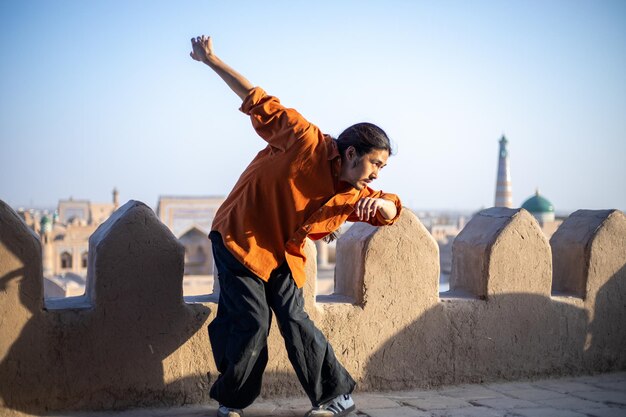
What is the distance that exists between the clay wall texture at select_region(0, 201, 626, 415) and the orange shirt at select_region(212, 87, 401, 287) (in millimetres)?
416

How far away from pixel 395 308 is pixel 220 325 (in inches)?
40.9

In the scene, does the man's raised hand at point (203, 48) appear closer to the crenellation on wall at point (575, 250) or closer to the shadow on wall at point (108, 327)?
the shadow on wall at point (108, 327)

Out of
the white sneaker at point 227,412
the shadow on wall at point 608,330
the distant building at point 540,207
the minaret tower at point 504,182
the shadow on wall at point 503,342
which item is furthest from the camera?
the minaret tower at point 504,182

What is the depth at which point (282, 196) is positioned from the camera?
2.91 m

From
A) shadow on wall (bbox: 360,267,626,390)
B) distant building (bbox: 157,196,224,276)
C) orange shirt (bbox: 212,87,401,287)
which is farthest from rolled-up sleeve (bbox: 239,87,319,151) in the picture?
distant building (bbox: 157,196,224,276)

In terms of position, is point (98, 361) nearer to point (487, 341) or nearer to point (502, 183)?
point (487, 341)

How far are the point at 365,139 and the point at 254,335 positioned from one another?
891 mm

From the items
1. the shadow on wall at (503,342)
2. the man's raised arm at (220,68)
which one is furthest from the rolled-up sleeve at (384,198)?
the shadow on wall at (503,342)

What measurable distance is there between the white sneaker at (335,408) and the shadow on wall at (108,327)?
575 mm

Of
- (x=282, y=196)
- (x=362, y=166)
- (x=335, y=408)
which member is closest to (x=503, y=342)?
(x=335, y=408)

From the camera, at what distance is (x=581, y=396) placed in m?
3.55

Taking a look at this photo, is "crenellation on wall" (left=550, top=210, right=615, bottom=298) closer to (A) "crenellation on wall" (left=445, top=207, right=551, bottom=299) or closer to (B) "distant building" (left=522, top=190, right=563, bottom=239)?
(A) "crenellation on wall" (left=445, top=207, right=551, bottom=299)

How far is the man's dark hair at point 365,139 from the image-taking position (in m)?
2.88

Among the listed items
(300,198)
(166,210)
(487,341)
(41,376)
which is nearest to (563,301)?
(487,341)
